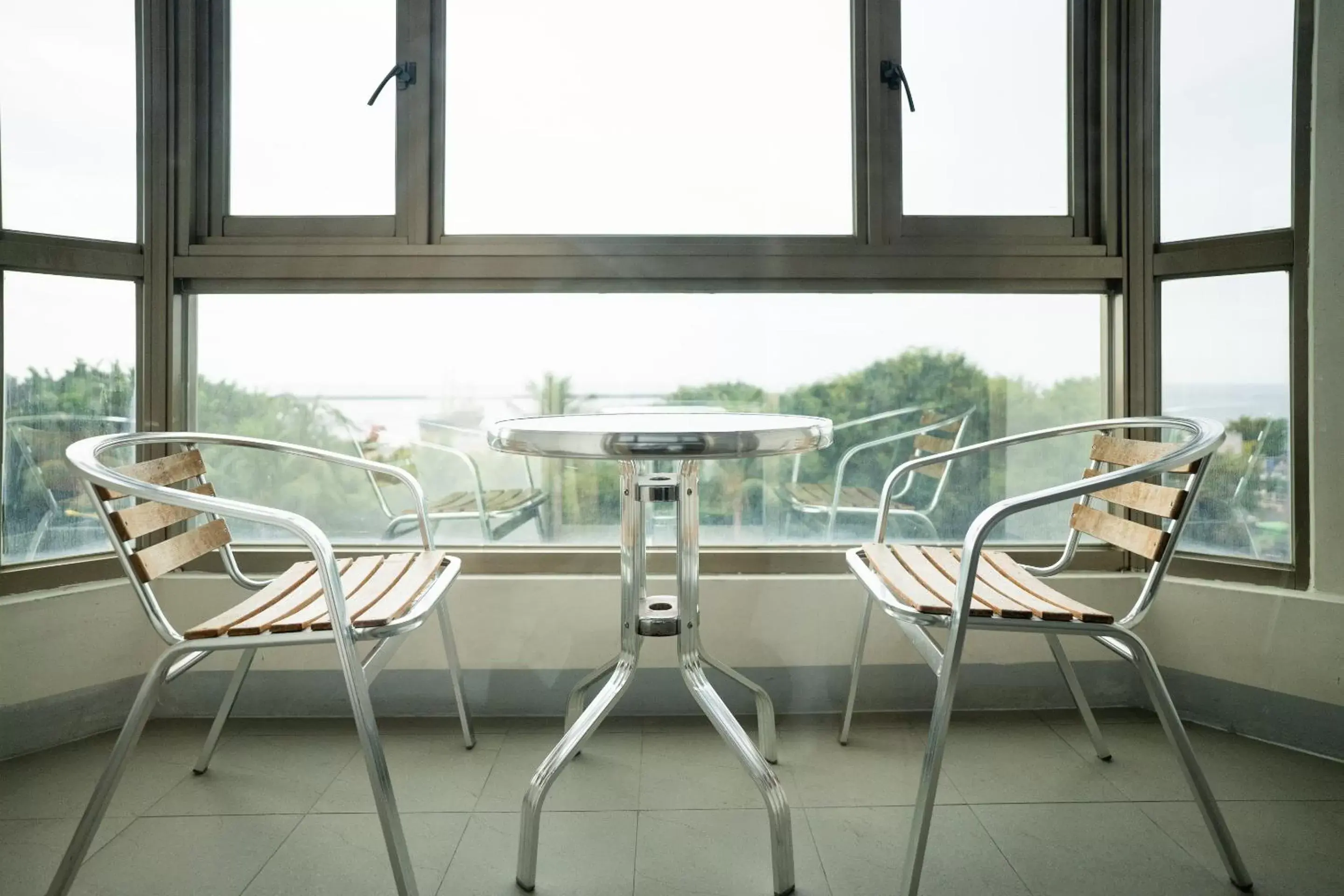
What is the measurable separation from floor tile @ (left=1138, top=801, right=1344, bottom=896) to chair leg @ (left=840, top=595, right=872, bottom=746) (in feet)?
2.07

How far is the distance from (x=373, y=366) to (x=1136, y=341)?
2.07 meters

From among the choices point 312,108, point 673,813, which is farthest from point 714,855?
point 312,108

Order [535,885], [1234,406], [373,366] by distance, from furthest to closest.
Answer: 1. [373,366]
2. [1234,406]
3. [535,885]

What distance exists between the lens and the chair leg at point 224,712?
74.9 inches

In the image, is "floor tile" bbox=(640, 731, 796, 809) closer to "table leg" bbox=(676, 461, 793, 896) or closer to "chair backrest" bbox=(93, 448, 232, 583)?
"table leg" bbox=(676, 461, 793, 896)

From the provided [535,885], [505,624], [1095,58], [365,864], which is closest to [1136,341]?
[1095,58]

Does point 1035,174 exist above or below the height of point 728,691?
above

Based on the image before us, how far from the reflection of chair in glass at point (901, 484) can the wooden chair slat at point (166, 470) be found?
1435mm

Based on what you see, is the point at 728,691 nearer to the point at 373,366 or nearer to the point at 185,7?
the point at 373,366

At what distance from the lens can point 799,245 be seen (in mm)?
2391

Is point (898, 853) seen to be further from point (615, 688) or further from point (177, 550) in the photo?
point (177, 550)

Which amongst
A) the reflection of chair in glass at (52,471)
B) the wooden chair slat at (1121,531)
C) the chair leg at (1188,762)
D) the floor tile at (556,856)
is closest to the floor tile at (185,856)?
the floor tile at (556,856)

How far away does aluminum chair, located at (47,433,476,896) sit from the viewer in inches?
53.7

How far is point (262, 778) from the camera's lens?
6.42 ft
